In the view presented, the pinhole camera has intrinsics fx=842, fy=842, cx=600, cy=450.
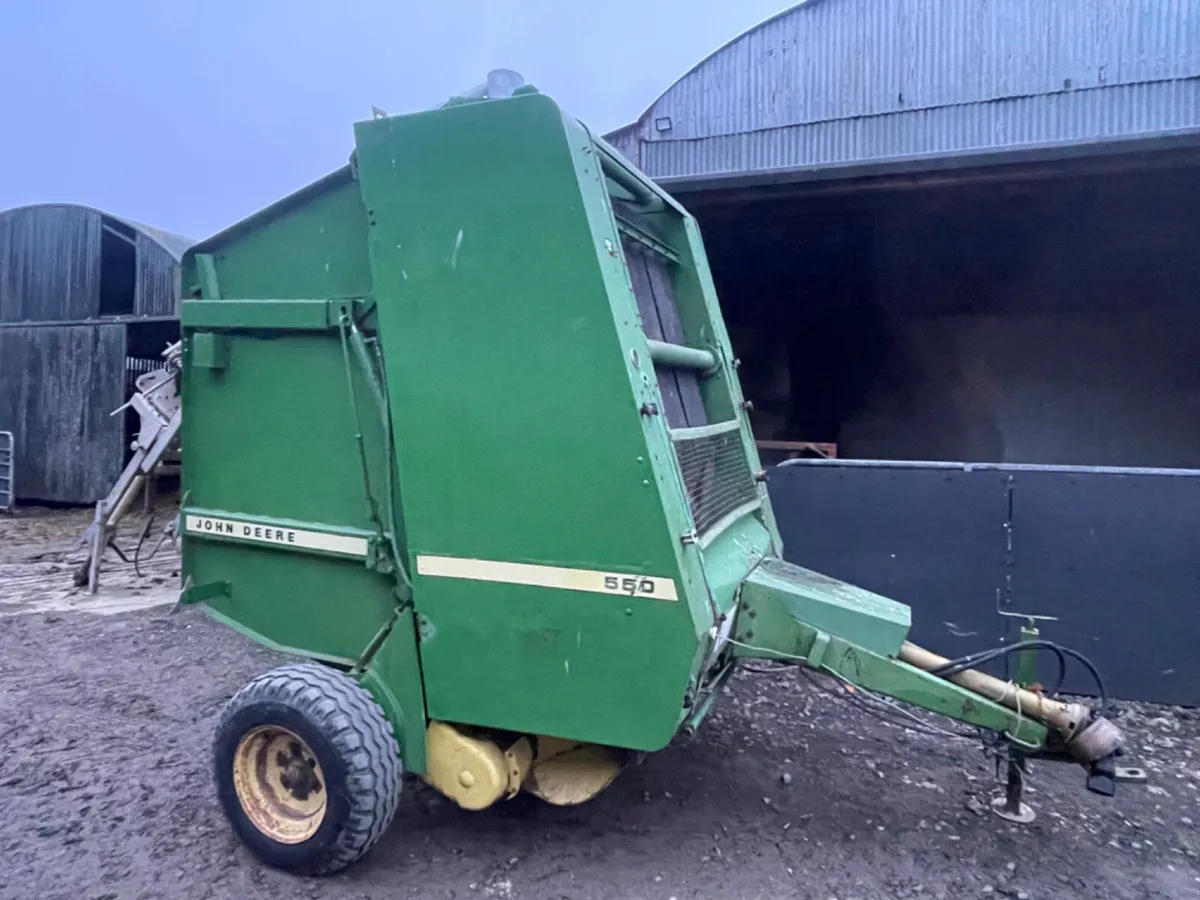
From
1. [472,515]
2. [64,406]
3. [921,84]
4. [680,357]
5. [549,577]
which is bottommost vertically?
[549,577]

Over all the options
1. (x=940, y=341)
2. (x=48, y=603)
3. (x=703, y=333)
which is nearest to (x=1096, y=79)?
(x=940, y=341)

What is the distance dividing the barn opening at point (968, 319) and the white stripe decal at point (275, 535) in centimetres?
430

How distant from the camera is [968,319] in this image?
29.2 feet

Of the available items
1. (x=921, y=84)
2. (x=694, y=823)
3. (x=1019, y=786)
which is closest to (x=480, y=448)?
(x=694, y=823)

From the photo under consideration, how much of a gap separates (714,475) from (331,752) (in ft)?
5.10

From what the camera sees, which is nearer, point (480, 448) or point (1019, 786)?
point (480, 448)

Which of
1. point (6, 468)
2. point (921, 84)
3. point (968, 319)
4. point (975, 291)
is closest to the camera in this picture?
point (975, 291)

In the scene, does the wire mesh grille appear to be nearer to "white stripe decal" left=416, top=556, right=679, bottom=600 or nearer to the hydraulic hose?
"white stripe decal" left=416, top=556, right=679, bottom=600

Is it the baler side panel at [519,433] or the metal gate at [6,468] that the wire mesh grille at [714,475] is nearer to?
the baler side panel at [519,433]

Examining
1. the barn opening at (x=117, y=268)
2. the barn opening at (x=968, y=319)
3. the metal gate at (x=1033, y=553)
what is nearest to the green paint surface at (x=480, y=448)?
the metal gate at (x=1033, y=553)

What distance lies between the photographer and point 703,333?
353cm

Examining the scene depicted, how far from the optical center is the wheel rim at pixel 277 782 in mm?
2607

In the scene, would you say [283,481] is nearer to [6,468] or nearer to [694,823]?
[694,823]

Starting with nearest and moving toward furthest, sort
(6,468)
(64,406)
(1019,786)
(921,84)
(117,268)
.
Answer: (1019,786) → (921,84) → (64,406) → (6,468) → (117,268)
